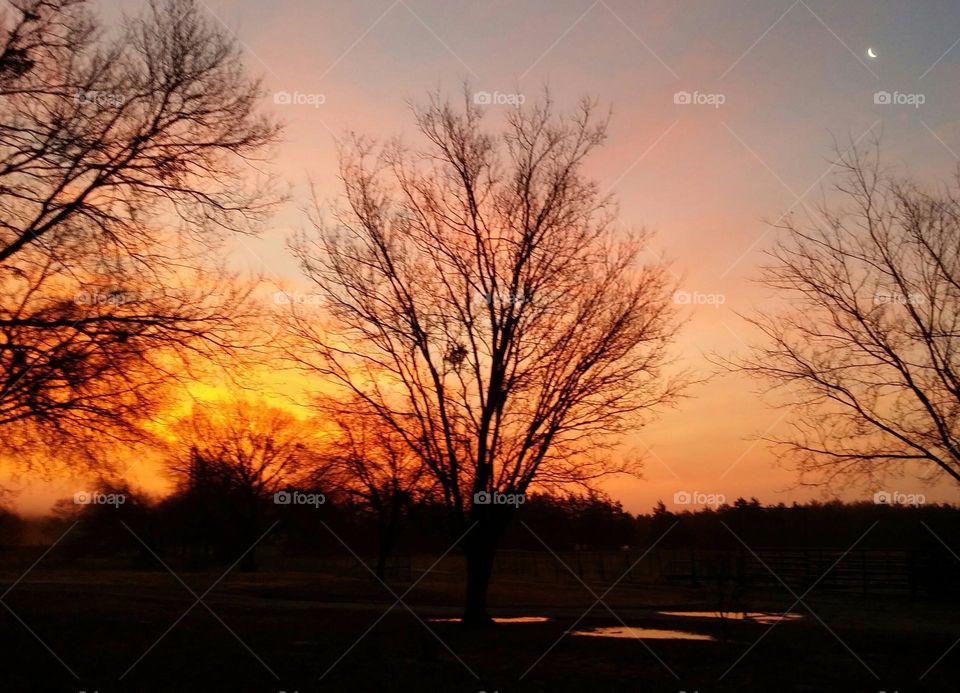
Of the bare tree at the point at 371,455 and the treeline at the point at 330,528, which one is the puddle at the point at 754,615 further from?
the treeline at the point at 330,528

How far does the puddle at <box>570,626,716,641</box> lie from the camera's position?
17984 mm

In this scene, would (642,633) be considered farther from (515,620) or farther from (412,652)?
(412,652)

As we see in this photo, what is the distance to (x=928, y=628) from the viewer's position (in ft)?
71.1

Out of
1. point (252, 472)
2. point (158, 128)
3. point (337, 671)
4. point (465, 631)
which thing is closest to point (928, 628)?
point (465, 631)

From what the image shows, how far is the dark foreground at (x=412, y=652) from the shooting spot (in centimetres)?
1248

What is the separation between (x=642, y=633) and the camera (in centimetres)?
1914

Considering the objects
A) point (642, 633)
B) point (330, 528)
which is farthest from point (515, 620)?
point (330, 528)

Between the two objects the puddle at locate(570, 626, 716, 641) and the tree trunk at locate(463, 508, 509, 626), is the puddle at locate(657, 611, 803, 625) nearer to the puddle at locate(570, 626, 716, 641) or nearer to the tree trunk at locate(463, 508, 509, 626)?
the puddle at locate(570, 626, 716, 641)

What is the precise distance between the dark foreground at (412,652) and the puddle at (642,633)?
514 millimetres

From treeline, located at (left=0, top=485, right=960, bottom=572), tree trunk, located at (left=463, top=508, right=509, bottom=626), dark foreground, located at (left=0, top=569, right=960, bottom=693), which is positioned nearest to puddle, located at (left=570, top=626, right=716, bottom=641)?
dark foreground, located at (left=0, top=569, right=960, bottom=693)

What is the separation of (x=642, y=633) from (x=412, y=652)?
20.9 feet

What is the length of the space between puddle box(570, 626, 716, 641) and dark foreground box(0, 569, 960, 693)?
1.69 feet

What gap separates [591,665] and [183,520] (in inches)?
1804

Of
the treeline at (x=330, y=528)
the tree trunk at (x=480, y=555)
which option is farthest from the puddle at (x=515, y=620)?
the treeline at (x=330, y=528)
